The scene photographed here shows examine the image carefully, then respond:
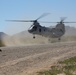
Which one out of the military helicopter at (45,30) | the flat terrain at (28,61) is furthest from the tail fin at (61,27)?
the flat terrain at (28,61)

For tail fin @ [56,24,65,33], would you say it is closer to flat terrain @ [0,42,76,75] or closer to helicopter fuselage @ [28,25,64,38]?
helicopter fuselage @ [28,25,64,38]

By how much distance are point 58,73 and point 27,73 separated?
2.35 m

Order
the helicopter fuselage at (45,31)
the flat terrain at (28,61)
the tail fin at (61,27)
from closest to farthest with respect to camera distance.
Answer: the flat terrain at (28,61)
the helicopter fuselage at (45,31)
the tail fin at (61,27)

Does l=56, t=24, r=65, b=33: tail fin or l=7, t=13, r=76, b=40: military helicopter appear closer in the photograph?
l=7, t=13, r=76, b=40: military helicopter

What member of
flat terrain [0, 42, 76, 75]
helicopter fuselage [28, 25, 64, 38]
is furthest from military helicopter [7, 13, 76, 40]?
flat terrain [0, 42, 76, 75]

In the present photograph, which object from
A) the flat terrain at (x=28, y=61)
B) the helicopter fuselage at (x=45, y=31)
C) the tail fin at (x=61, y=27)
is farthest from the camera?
the tail fin at (x=61, y=27)

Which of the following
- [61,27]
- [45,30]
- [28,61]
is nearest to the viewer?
[28,61]

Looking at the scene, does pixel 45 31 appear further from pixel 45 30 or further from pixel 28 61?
pixel 28 61

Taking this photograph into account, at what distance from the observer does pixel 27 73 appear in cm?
2302

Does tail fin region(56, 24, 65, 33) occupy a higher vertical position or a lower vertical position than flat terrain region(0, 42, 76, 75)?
lower

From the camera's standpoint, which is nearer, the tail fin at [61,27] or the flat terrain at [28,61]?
the flat terrain at [28,61]

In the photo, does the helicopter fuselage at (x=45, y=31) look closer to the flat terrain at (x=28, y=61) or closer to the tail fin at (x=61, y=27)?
the tail fin at (x=61, y=27)

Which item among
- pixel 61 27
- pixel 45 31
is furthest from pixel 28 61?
pixel 61 27

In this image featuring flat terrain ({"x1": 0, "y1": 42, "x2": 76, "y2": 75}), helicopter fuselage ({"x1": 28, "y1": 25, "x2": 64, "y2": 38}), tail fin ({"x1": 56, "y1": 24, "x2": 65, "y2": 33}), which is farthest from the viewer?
tail fin ({"x1": 56, "y1": 24, "x2": 65, "y2": 33})
